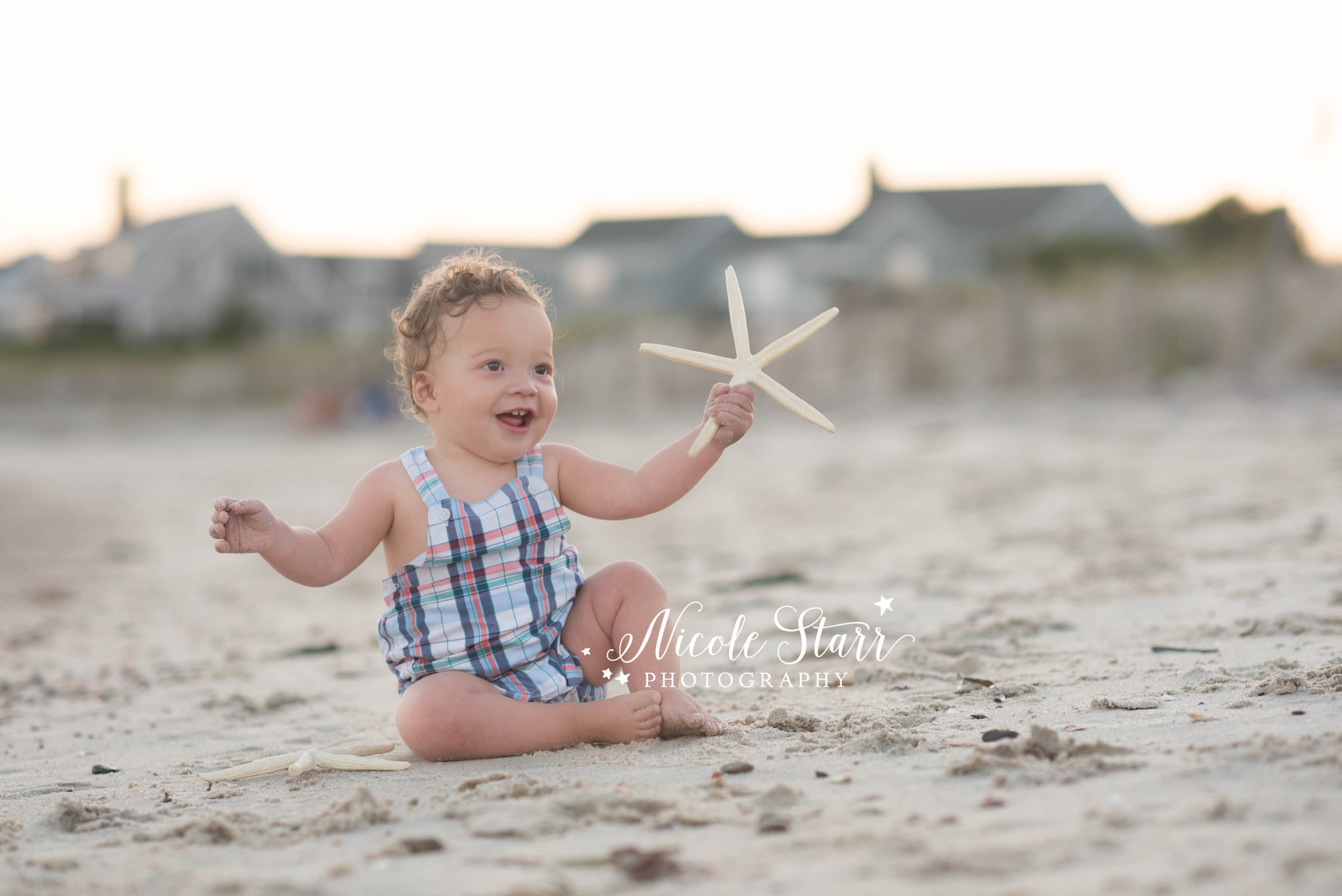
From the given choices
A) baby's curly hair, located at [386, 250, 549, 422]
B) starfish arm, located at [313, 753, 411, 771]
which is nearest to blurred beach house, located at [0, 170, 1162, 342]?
baby's curly hair, located at [386, 250, 549, 422]

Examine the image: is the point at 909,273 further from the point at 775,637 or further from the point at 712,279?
the point at 775,637

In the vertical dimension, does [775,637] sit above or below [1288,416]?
below

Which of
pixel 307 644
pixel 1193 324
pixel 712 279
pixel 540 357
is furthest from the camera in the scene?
pixel 712 279

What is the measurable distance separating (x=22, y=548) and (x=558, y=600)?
7214 mm

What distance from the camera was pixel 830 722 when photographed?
8.75ft

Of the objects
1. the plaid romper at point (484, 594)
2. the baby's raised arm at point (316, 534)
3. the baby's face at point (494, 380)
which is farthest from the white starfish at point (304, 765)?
the baby's face at point (494, 380)

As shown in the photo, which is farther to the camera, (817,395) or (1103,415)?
(817,395)

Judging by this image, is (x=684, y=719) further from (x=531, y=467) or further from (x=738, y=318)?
(x=738, y=318)

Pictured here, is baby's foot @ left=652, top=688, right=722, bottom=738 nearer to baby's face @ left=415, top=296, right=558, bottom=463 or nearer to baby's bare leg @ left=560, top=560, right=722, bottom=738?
baby's bare leg @ left=560, top=560, right=722, bottom=738

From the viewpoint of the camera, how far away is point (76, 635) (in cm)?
507

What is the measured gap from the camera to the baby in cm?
263

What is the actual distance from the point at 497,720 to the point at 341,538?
59 cm

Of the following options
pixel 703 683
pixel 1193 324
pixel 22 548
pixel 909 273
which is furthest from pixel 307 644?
pixel 909 273

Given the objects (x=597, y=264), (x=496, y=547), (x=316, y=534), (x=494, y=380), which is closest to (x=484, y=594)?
(x=496, y=547)
